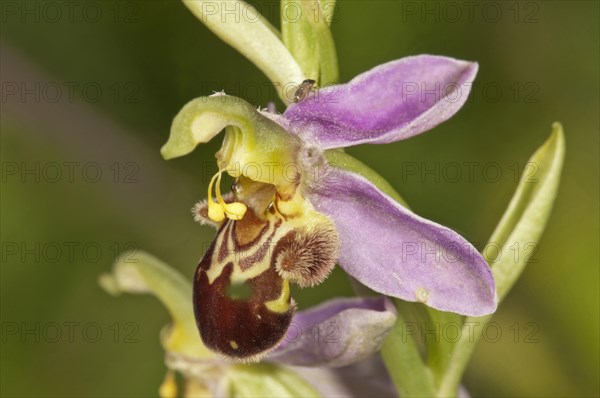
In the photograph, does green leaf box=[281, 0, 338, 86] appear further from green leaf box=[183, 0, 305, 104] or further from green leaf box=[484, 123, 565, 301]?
green leaf box=[484, 123, 565, 301]

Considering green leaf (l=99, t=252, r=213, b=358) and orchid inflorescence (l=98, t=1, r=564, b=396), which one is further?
green leaf (l=99, t=252, r=213, b=358)

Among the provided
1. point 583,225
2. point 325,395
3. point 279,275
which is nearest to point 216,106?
point 279,275

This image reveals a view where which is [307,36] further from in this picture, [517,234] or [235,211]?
[517,234]

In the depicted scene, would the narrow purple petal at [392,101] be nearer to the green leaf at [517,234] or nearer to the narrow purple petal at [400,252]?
the narrow purple petal at [400,252]

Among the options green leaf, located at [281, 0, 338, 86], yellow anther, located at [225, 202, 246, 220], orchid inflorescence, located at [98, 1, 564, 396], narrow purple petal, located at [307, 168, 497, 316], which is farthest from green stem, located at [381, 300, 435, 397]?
green leaf, located at [281, 0, 338, 86]

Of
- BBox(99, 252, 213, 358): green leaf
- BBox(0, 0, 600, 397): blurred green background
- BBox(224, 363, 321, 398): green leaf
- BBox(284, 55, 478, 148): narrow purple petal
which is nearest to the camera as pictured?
BBox(284, 55, 478, 148): narrow purple petal

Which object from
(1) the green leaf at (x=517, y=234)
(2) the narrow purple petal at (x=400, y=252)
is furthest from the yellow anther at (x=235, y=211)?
(1) the green leaf at (x=517, y=234)

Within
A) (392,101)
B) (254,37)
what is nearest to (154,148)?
(254,37)

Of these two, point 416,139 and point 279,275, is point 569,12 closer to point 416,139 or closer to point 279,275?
point 416,139
